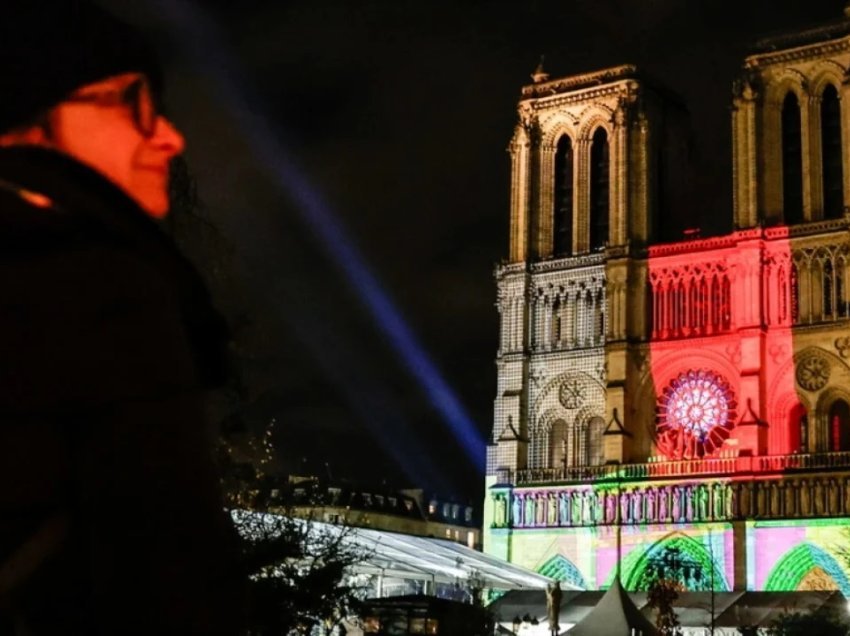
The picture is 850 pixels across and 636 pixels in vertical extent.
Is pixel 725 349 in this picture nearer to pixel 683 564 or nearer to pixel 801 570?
pixel 683 564

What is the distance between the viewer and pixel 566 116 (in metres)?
47.1

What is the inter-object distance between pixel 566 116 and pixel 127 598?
46.9 m

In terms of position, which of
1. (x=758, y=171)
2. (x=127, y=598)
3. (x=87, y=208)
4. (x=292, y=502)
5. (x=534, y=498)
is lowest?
(x=127, y=598)

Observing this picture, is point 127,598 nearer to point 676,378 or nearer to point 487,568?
point 487,568

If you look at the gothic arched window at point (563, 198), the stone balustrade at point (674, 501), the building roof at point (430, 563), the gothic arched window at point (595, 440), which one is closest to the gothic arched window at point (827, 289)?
the stone balustrade at point (674, 501)

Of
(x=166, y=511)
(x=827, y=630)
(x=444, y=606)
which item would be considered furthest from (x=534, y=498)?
(x=166, y=511)

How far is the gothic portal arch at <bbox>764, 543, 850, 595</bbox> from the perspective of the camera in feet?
131

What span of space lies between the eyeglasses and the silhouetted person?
0.37 ft

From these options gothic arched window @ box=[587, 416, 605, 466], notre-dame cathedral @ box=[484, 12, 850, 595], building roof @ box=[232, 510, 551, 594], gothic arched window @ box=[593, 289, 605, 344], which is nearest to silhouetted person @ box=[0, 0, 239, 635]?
building roof @ box=[232, 510, 551, 594]

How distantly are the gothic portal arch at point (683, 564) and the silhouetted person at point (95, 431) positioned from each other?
40.4 metres

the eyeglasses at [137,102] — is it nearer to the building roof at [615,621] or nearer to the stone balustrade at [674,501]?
the building roof at [615,621]

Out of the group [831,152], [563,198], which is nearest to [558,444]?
[563,198]

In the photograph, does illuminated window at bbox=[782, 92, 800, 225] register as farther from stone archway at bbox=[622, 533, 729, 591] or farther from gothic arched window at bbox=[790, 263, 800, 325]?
stone archway at bbox=[622, 533, 729, 591]

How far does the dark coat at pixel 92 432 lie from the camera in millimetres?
1004
